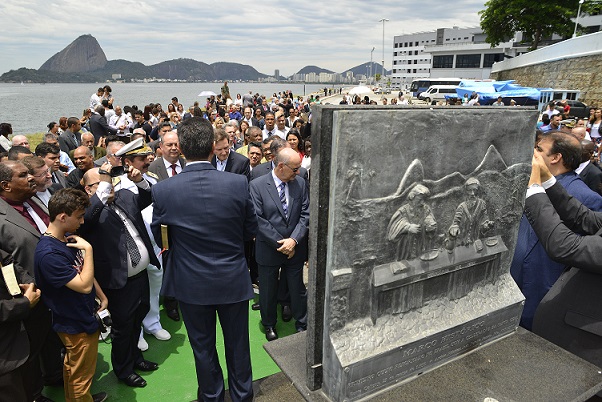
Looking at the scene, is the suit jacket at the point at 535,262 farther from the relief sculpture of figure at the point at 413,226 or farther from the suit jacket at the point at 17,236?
the suit jacket at the point at 17,236

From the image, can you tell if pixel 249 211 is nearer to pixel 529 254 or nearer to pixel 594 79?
pixel 529 254

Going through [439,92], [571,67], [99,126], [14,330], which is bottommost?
[14,330]

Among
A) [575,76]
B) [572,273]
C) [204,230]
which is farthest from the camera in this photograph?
[575,76]

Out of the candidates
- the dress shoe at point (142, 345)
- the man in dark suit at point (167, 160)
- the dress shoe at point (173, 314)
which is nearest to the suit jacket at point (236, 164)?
the man in dark suit at point (167, 160)

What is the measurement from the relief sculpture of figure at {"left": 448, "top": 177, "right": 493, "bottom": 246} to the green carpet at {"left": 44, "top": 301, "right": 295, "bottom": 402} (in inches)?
81.4

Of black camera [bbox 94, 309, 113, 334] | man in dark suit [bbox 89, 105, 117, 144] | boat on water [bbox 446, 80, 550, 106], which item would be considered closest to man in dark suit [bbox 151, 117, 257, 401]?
black camera [bbox 94, 309, 113, 334]

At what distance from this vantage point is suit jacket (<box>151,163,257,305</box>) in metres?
2.43

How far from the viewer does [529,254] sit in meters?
3.31

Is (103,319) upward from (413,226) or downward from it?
downward

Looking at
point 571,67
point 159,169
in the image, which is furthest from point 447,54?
point 159,169

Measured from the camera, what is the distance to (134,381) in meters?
3.13

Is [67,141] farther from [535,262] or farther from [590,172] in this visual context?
[590,172]

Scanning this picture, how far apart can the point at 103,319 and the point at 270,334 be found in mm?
1655

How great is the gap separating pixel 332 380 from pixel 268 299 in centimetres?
155
